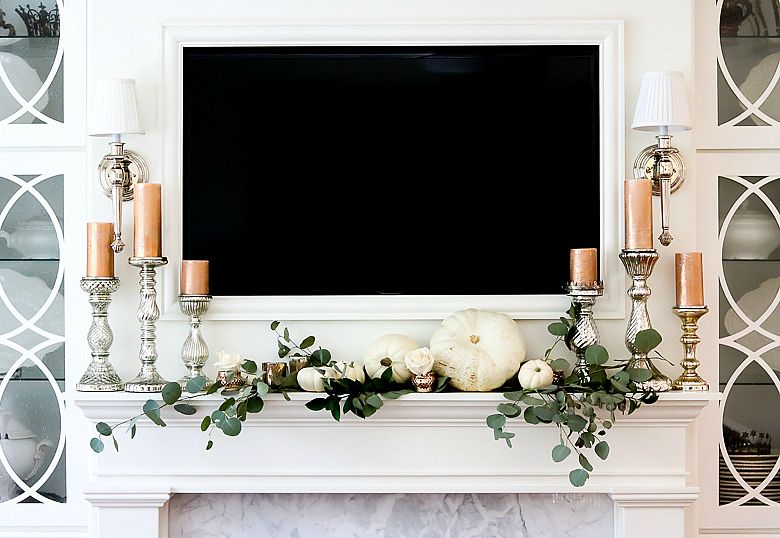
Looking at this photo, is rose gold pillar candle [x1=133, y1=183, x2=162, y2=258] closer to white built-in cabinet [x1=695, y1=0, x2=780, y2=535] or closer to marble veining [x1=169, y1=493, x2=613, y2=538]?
marble veining [x1=169, y1=493, x2=613, y2=538]

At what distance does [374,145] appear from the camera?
90.2 inches

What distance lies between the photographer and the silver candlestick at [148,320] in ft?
7.06

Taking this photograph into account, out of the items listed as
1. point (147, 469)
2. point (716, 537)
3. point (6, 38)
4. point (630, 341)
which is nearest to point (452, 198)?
point (630, 341)

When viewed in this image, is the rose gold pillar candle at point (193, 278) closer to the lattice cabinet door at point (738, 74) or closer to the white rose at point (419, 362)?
the white rose at point (419, 362)

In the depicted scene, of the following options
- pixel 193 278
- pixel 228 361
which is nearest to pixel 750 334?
pixel 228 361

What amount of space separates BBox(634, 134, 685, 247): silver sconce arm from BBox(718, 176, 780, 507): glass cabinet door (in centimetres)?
26

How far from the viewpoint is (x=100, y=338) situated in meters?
2.19

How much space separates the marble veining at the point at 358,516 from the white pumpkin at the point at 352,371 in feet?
1.29

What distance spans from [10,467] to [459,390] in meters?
1.39

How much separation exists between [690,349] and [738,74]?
34.1 inches

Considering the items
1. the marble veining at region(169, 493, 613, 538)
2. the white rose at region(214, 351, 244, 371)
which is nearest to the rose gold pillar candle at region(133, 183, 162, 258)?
the white rose at region(214, 351, 244, 371)

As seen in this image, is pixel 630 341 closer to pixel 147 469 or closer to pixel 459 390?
pixel 459 390

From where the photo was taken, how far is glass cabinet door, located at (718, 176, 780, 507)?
2.43 metres

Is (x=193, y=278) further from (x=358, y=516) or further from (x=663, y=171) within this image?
(x=663, y=171)
